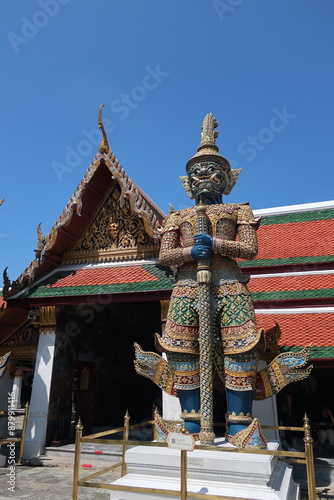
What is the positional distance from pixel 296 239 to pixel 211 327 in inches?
217

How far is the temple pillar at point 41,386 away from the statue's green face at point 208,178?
3.98m

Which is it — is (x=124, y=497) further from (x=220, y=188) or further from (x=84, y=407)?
(x=84, y=407)

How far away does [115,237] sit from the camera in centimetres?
747

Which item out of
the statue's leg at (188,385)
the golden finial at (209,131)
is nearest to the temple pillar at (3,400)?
the statue's leg at (188,385)

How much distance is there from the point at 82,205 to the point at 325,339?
16.1 feet

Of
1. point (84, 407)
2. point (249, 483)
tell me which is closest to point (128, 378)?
point (84, 407)

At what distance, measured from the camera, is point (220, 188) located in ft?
15.9

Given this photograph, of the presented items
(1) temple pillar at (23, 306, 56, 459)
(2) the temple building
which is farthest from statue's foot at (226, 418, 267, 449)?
(1) temple pillar at (23, 306, 56, 459)

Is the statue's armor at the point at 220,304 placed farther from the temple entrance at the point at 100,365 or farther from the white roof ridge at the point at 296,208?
the white roof ridge at the point at 296,208

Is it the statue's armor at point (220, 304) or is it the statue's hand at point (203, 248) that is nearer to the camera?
the statue's armor at point (220, 304)

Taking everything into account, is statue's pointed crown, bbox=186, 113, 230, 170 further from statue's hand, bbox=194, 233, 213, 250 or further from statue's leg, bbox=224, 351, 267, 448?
statue's leg, bbox=224, 351, 267, 448

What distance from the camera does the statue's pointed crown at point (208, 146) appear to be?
483 cm

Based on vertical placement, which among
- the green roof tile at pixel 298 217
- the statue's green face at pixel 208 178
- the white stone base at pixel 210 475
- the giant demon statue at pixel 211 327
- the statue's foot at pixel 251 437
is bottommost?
the white stone base at pixel 210 475

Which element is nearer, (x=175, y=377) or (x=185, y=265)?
(x=175, y=377)
